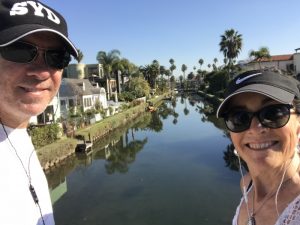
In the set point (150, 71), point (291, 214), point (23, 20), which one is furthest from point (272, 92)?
point (150, 71)

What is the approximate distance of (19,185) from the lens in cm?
213

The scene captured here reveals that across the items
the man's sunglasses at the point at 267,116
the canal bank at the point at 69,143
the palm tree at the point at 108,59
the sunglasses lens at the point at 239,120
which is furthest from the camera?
the palm tree at the point at 108,59

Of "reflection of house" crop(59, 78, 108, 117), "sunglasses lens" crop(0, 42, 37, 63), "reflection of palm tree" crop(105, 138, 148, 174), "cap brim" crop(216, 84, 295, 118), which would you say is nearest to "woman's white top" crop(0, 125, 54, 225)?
"sunglasses lens" crop(0, 42, 37, 63)

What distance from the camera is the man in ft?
6.10

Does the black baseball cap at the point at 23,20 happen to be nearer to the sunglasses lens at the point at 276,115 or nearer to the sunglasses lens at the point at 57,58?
the sunglasses lens at the point at 57,58

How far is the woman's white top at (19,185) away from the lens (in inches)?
78.8

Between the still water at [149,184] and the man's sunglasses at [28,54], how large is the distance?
40.5 ft

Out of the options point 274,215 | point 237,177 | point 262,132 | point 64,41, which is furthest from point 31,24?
point 237,177

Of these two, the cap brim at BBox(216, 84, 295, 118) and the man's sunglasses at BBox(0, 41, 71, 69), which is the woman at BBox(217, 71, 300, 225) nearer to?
the cap brim at BBox(216, 84, 295, 118)

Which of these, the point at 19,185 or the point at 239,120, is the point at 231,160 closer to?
the point at 239,120

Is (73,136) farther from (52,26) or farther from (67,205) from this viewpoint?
(52,26)

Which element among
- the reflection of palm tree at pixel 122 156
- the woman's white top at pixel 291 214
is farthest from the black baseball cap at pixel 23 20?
the reflection of palm tree at pixel 122 156

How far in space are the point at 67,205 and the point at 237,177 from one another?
30.9 feet

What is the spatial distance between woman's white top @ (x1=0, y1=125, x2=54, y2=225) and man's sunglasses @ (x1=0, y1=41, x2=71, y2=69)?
47 cm
